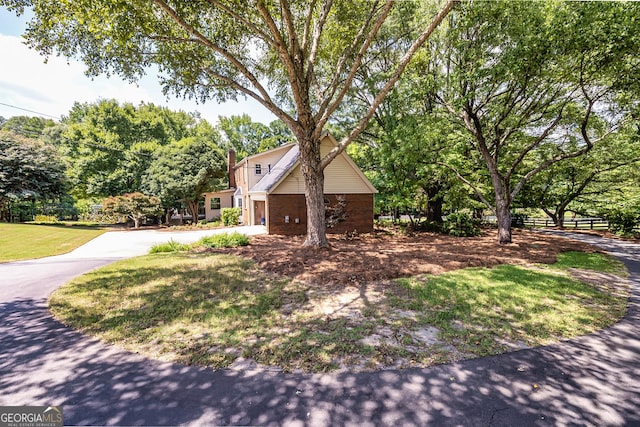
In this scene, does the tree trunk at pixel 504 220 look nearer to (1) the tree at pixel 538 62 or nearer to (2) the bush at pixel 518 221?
(1) the tree at pixel 538 62

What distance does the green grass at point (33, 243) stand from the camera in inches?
431

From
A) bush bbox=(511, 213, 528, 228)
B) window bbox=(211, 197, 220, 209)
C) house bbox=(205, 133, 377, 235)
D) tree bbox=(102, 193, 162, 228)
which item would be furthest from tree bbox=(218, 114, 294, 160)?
bush bbox=(511, 213, 528, 228)

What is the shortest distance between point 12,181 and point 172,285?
2518cm

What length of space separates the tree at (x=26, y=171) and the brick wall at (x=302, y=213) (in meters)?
21.1

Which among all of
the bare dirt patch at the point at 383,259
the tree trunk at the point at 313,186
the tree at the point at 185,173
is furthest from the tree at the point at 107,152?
the tree trunk at the point at 313,186

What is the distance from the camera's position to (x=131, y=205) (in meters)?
22.2

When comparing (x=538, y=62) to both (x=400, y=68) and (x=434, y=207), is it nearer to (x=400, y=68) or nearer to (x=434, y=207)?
(x=400, y=68)

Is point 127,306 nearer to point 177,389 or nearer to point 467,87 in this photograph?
point 177,389

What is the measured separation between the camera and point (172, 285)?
6723mm

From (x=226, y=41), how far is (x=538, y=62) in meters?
10.8

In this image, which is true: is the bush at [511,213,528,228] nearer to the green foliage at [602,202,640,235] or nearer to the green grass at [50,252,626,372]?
the green foliage at [602,202,640,235]

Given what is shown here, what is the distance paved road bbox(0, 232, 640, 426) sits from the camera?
2799mm

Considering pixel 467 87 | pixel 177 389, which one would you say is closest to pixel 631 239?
pixel 467 87

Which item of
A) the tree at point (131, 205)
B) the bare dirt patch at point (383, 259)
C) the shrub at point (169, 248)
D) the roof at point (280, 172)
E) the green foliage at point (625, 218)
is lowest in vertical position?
the bare dirt patch at point (383, 259)
